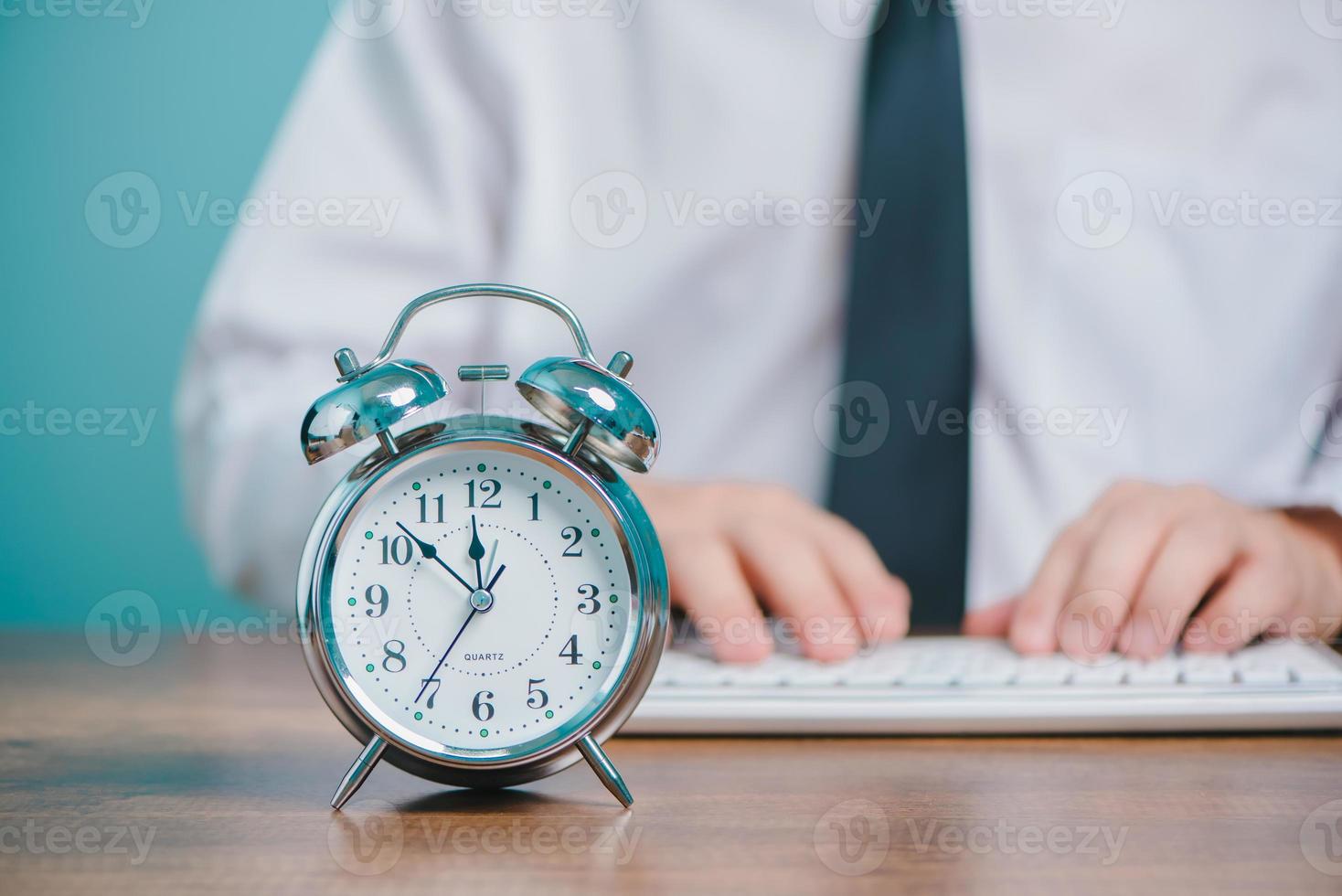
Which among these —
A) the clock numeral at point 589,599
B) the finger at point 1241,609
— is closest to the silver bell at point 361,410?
the clock numeral at point 589,599

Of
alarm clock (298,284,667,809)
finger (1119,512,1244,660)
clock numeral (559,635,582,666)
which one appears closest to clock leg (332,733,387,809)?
alarm clock (298,284,667,809)

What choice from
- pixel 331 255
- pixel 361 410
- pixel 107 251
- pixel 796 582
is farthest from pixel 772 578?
pixel 107 251

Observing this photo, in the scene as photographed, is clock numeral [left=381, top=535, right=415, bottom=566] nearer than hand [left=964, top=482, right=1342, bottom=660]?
Yes

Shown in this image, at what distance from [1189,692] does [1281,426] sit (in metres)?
0.80

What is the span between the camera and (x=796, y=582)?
36.6 inches

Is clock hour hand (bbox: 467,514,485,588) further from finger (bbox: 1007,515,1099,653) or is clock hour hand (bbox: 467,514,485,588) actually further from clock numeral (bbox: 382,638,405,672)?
finger (bbox: 1007,515,1099,653)

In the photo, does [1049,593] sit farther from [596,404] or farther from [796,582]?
[596,404]

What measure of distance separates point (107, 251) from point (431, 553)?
1.58 metres

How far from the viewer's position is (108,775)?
630 millimetres

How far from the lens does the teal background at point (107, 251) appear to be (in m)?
1.83

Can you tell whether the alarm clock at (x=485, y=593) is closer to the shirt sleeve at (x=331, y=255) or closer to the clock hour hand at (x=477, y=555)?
the clock hour hand at (x=477, y=555)

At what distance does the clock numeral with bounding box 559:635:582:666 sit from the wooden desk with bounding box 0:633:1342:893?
3.1 inches

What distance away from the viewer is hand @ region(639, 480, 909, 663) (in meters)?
0.86

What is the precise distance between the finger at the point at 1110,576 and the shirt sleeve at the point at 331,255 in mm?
823
